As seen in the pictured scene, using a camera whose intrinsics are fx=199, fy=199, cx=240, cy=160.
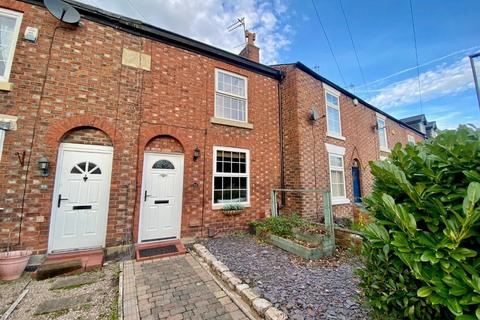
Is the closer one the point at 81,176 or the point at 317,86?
the point at 81,176

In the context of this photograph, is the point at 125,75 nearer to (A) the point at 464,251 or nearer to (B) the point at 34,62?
(B) the point at 34,62

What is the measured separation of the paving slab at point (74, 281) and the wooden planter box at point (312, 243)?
13.3 feet

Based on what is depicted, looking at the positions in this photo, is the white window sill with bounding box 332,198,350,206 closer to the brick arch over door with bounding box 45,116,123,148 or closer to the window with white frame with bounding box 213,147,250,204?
the window with white frame with bounding box 213,147,250,204

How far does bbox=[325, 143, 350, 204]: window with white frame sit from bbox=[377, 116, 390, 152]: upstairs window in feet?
15.6

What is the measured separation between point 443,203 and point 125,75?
6.54m

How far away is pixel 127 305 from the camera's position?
285 cm

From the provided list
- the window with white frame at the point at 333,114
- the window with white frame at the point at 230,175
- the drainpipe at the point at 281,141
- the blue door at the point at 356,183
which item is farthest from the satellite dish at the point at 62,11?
the blue door at the point at 356,183

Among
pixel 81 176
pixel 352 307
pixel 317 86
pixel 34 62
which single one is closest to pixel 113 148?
pixel 81 176

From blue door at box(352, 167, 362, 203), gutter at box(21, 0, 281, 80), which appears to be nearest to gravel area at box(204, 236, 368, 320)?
gutter at box(21, 0, 281, 80)

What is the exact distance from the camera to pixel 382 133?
12281 mm

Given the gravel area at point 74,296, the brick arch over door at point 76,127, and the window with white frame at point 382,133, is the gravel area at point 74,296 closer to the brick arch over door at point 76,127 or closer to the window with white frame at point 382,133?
the brick arch over door at point 76,127

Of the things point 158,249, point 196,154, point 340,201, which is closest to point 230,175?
point 196,154

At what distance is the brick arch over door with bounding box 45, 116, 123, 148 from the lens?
447 centimetres

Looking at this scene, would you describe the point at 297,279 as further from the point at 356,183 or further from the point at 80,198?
the point at 356,183
